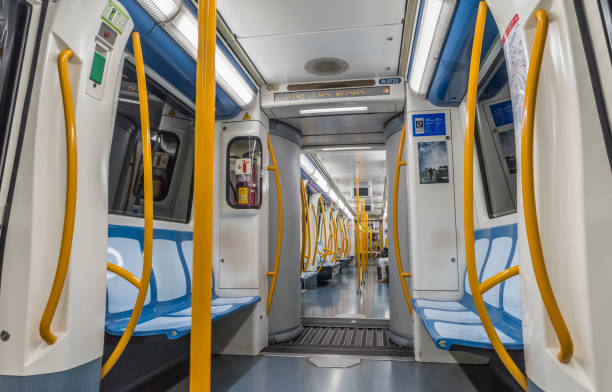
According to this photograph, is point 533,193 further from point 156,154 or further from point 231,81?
point 156,154

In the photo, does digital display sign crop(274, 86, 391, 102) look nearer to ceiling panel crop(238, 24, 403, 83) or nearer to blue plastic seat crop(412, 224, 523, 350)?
ceiling panel crop(238, 24, 403, 83)

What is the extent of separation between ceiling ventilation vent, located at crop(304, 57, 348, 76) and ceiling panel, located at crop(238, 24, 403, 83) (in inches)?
2.0

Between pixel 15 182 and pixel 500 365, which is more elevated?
pixel 15 182

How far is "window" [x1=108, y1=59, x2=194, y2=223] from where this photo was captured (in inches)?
123

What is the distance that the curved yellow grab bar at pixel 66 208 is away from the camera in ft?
4.52

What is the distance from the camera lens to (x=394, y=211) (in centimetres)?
358

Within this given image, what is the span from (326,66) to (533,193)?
2.96m

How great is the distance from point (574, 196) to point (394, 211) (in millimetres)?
2546

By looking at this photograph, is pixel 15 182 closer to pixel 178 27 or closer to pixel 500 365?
pixel 178 27

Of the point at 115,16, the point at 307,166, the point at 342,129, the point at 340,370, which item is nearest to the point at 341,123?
the point at 342,129

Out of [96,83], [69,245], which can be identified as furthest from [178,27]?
[69,245]

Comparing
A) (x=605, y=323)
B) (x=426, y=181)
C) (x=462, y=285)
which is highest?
(x=426, y=181)

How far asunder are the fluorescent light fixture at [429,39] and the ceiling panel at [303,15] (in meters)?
0.25

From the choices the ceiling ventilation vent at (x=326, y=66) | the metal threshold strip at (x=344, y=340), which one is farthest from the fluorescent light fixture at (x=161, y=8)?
the metal threshold strip at (x=344, y=340)
